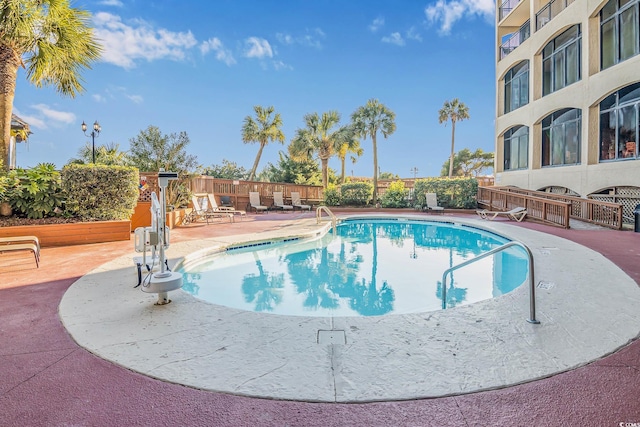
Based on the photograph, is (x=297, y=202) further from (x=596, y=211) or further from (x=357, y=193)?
(x=596, y=211)

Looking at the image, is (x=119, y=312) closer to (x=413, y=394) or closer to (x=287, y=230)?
(x=413, y=394)

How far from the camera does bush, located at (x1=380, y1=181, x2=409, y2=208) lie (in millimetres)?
18125

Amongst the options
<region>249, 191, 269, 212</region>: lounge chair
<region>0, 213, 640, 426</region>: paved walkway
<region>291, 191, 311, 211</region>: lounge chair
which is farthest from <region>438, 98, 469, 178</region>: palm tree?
<region>0, 213, 640, 426</region>: paved walkway

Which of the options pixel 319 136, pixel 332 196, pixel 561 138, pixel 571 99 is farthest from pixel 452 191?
pixel 319 136

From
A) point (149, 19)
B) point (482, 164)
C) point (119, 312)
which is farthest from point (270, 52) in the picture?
point (119, 312)

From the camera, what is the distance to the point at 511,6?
18.4m

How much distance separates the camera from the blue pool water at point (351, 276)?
5.18 metres

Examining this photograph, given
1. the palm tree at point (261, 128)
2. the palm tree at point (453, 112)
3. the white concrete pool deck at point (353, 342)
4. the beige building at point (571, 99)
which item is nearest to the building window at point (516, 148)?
the beige building at point (571, 99)

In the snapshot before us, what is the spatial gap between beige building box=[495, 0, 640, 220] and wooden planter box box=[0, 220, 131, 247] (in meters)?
14.9

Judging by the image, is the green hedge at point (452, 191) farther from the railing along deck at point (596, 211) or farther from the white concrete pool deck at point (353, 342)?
the white concrete pool deck at point (353, 342)

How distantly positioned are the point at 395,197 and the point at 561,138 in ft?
24.9

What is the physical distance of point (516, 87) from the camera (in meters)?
17.6

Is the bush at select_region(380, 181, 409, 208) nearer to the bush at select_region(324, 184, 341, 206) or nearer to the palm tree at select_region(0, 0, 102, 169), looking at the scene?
the bush at select_region(324, 184, 341, 206)

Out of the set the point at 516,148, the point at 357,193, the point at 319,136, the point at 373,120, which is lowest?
the point at 357,193
